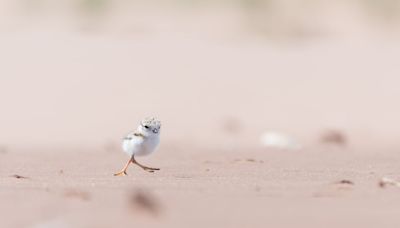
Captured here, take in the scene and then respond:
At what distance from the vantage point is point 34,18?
971 inches

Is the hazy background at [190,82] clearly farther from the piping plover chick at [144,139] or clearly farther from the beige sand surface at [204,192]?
the piping plover chick at [144,139]

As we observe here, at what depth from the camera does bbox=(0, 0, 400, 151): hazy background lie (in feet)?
53.0

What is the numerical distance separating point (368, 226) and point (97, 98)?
11957 mm

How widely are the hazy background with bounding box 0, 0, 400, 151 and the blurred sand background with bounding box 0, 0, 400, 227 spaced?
4 cm

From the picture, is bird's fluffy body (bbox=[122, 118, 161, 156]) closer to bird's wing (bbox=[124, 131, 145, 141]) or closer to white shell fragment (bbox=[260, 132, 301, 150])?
bird's wing (bbox=[124, 131, 145, 141])

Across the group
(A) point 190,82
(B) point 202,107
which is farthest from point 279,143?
(A) point 190,82

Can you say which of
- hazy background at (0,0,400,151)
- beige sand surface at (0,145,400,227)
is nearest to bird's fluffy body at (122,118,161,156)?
beige sand surface at (0,145,400,227)

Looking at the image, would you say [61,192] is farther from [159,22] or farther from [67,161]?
[159,22]

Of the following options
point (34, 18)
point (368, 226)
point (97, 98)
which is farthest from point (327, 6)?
point (368, 226)

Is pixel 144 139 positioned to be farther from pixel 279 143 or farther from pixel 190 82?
pixel 190 82

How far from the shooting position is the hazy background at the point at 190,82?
16.2 metres

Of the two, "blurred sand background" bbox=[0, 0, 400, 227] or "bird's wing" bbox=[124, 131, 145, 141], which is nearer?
"blurred sand background" bbox=[0, 0, 400, 227]

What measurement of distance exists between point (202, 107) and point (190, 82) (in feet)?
4.10

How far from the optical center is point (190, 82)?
1831 cm
